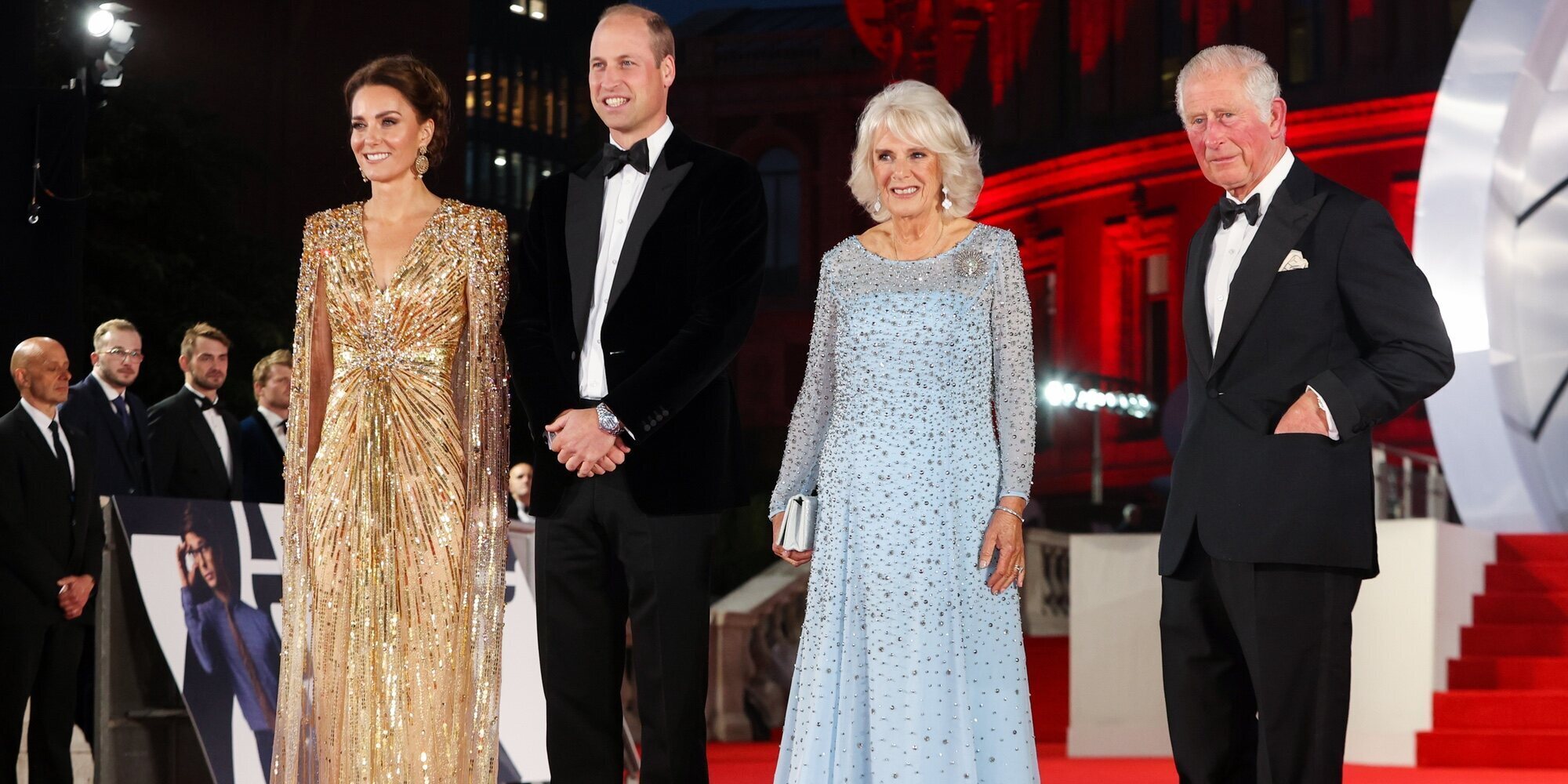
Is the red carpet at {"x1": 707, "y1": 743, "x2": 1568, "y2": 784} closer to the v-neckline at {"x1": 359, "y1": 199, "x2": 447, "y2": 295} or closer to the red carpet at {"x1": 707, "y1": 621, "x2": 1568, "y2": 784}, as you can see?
the red carpet at {"x1": 707, "y1": 621, "x2": 1568, "y2": 784}

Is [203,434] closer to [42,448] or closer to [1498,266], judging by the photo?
[42,448]

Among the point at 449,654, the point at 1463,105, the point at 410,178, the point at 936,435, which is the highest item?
the point at 1463,105

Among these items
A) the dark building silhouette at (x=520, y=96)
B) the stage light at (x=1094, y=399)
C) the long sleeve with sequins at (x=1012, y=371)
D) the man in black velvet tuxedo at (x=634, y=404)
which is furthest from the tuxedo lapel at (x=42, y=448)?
the dark building silhouette at (x=520, y=96)

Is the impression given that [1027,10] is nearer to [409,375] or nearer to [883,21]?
[883,21]

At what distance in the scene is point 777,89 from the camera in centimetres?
3092

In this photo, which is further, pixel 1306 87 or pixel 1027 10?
pixel 1027 10

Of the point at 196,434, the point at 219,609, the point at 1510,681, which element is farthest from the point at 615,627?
the point at 1510,681

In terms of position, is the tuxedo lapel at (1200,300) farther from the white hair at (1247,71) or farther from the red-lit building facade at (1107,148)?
the red-lit building facade at (1107,148)

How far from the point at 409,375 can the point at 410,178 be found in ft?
1.43

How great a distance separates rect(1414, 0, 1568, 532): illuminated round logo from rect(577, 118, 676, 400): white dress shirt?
7.89 metres

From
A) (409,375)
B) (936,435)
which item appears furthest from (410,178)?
(936,435)

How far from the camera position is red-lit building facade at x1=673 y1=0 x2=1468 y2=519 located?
2361 centimetres

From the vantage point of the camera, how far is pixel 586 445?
3.27m

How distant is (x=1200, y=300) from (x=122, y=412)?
4996 mm
